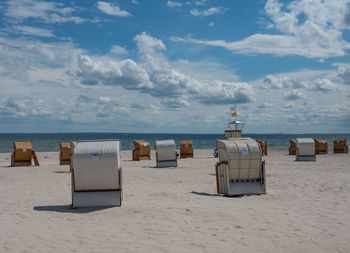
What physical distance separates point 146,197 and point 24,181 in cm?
599

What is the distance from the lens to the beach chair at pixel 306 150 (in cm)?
2156

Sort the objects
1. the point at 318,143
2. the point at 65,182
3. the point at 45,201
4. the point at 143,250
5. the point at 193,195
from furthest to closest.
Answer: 1. the point at 318,143
2. the point at 65,182
3. the point at 193,195
4. the point at 45,201
5. the point at 143,250

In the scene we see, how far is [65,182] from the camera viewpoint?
42.1 feet

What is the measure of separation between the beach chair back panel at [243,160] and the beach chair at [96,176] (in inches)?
126

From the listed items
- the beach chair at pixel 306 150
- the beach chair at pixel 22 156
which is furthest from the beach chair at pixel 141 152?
the beach chair at pixel 306 150

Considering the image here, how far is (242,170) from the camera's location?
9.88 metres

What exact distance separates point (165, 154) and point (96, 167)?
35.8 ft

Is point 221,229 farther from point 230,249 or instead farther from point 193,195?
point 193,195

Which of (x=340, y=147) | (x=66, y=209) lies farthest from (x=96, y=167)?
(x=340, y=147)

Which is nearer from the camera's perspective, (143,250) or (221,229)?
(143,250)

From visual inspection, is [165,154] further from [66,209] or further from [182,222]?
[182,222]

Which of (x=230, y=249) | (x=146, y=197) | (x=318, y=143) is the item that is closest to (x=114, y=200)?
(x=146, y=197)

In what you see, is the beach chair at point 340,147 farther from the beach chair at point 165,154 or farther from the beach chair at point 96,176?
the beach chair at point 96,176

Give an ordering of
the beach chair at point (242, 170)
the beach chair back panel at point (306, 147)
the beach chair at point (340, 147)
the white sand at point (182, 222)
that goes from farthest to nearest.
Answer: the beach chair at point (340, 147) < the beach chair back panel at point (306, 147) < the beach chair at point (242, 170) < the white sand at point (182, 222)
